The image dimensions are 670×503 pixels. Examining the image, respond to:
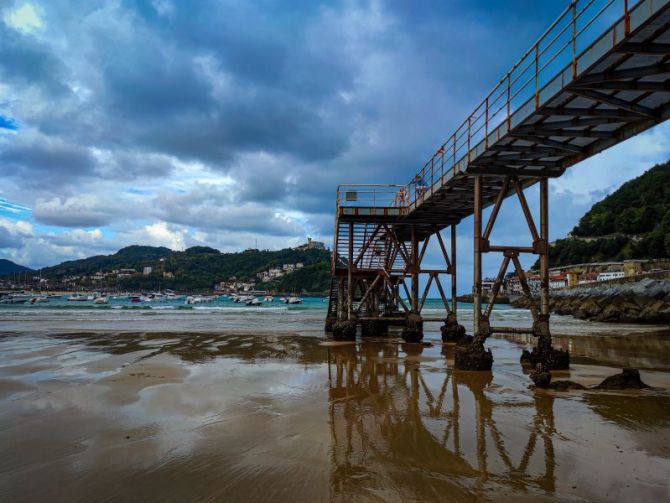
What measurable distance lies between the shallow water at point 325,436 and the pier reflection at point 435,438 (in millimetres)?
26

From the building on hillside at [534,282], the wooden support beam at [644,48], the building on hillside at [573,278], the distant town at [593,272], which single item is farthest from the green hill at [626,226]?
the wooden support beam at [644,48]

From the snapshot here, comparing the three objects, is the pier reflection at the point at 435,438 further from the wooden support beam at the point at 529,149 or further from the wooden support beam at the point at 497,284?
the wooden support beam at the point at 529,149

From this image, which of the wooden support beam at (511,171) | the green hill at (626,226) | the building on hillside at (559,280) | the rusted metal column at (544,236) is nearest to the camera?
the rusted metal column at (544,236)

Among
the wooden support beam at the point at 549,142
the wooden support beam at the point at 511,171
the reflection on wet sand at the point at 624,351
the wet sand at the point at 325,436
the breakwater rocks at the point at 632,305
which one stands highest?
the wooden support beam at the point at 549,142

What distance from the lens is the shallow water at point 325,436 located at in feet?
14.9

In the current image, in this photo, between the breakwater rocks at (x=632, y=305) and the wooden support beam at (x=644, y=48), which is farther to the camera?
the breakwater rocks at (x=632, y=305)

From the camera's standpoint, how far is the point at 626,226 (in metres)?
105

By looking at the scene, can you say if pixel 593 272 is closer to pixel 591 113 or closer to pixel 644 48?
pixel 591 113

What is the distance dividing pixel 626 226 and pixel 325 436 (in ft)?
402

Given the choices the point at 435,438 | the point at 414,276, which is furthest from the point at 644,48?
the point at 414,276

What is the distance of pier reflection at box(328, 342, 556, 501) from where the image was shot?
180 inches

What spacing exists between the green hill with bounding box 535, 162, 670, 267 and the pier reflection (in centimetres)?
9391

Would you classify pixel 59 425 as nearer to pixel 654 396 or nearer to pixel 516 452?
pixel 516 452

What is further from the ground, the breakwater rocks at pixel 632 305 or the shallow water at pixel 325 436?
the breakwater rocks at pixel 632 305
